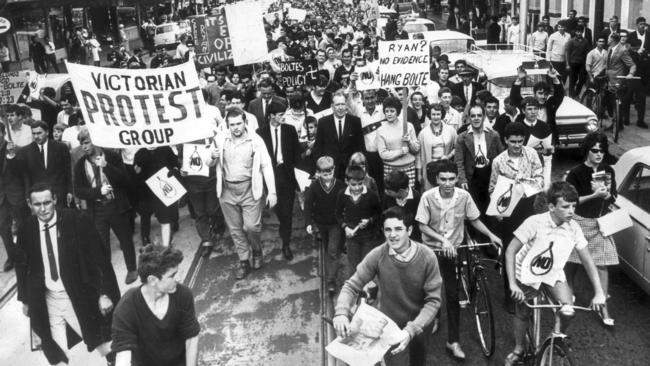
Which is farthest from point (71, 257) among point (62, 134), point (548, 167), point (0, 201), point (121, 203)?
point (548, 167)

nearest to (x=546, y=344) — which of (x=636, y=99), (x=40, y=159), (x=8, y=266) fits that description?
(x=40, y=159)

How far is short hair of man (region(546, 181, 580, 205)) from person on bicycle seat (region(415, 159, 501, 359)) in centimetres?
76

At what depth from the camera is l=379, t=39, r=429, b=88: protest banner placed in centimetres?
1026

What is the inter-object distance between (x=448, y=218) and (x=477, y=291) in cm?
87

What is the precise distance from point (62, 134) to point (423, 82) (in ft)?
16.9

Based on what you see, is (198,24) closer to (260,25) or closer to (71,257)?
(260,25)

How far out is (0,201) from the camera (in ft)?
29.3

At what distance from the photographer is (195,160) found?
9.40m

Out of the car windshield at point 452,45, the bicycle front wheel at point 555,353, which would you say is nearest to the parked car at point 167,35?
the car windshield at point 452,45

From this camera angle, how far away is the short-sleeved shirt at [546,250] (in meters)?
5.53

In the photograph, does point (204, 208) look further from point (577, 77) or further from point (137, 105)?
point (577, 77)

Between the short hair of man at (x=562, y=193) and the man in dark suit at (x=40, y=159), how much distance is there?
5858mm

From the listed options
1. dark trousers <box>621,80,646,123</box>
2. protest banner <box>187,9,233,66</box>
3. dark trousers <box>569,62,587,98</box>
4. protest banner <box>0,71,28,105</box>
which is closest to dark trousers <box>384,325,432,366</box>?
protest banner <box>0,71,28,105</box>

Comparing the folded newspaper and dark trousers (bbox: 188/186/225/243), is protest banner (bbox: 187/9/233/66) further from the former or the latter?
the folded newspaper
